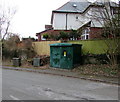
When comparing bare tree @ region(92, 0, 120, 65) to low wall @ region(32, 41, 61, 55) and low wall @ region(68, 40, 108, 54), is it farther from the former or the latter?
low wall @ region(32, 41, 61, 55)

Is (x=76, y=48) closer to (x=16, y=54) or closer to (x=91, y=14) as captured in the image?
(x=91, y=14)

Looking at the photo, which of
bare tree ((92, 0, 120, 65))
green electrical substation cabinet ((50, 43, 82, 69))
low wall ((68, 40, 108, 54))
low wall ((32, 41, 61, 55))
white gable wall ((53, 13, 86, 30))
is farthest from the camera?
white gable wall ((53, 13, 86, 30))

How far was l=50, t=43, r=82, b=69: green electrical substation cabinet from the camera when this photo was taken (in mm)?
14148

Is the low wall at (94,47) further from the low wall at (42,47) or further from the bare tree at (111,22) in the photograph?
the low wall at (42,47)

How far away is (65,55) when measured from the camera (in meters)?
14.4

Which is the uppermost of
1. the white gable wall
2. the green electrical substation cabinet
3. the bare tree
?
the white gable wall

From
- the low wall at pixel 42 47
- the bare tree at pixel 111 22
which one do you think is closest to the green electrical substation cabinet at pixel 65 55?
the bare tree at pixel 111 22

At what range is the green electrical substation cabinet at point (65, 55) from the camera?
557 inches

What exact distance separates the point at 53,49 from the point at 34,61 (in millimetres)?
3176

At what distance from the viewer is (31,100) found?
5.62 m

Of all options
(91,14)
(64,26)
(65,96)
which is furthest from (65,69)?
(64,26)

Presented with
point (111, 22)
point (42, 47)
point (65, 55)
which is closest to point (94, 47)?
point (65, 55)

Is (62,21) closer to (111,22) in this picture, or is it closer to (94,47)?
(94,47)

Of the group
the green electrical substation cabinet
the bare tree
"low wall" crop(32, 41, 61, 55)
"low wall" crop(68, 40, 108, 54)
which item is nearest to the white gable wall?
"low wall" crop(32, 41, 61, 55)
